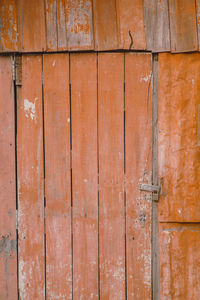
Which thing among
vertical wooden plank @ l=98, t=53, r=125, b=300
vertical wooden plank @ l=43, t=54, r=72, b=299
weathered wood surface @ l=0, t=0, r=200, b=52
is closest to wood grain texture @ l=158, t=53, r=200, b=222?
weathered wood surface @ l=0, t=0, r=200, b=52

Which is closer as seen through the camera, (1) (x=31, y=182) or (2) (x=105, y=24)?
(2) (x=105, y=24)

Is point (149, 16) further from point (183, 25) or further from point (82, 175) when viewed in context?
point (82, 175)

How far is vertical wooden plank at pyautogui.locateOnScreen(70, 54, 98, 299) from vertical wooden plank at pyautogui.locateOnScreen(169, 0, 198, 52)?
545mm

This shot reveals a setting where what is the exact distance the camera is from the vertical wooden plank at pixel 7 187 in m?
1.95

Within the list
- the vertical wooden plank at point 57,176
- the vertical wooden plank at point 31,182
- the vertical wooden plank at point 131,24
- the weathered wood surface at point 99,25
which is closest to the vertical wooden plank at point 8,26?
the weathered wood surface at point 99,25

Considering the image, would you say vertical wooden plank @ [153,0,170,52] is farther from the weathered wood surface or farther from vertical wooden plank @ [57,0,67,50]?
vertical wooden plank @ [57,0,67,50]

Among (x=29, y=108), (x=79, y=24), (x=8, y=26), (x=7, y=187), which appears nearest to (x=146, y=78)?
(x=79, y=24)

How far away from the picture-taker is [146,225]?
1.94m

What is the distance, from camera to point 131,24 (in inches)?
73.2

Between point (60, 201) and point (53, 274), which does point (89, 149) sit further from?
point (53, 274)

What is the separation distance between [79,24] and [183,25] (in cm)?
68

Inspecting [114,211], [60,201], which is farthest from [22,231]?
[114,211]

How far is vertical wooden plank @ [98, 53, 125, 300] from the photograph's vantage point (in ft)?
6.27

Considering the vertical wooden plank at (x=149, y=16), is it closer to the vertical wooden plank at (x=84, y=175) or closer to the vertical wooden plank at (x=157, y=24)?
the vertical wooden plank at (x=157, y=24)
